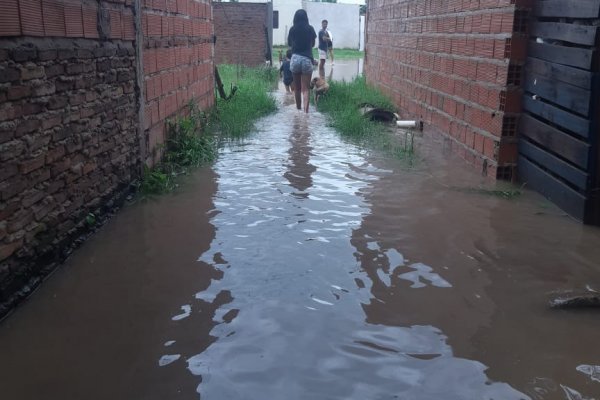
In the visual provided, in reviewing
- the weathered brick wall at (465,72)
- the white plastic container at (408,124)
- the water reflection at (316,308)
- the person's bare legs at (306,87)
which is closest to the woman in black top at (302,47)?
the person's bare legs at (306,87)

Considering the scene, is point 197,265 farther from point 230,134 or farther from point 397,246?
point 230,134

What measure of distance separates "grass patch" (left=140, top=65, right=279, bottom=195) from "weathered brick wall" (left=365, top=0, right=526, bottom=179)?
262 centimetres

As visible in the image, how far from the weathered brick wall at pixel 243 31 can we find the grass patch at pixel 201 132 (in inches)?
293

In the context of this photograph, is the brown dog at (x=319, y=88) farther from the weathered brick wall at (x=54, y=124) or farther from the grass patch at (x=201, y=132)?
the weathered brick wall at (x=54, y=124)

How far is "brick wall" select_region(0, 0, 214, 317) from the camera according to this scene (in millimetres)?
3346

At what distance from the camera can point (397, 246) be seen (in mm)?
4363

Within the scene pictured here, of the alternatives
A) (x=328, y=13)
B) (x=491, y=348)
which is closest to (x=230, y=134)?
(x=491, y=348)

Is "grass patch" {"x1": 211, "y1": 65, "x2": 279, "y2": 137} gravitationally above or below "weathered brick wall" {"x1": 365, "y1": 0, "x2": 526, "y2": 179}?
below

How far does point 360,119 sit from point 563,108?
4286 millimetres

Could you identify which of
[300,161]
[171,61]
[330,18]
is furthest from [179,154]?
[330,18]

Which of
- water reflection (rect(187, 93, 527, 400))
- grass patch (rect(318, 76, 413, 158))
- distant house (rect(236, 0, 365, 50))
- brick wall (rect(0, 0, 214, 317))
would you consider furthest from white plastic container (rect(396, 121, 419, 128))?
distant house (rect(236, 0, 365, 50))

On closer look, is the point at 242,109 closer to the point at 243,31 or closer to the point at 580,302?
the point at 580,302

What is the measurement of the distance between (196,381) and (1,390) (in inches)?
32.0

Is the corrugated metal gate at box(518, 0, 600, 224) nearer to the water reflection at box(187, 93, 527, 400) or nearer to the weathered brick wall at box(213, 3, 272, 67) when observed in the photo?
the water reflection at box(187, 93, 527, 400)
